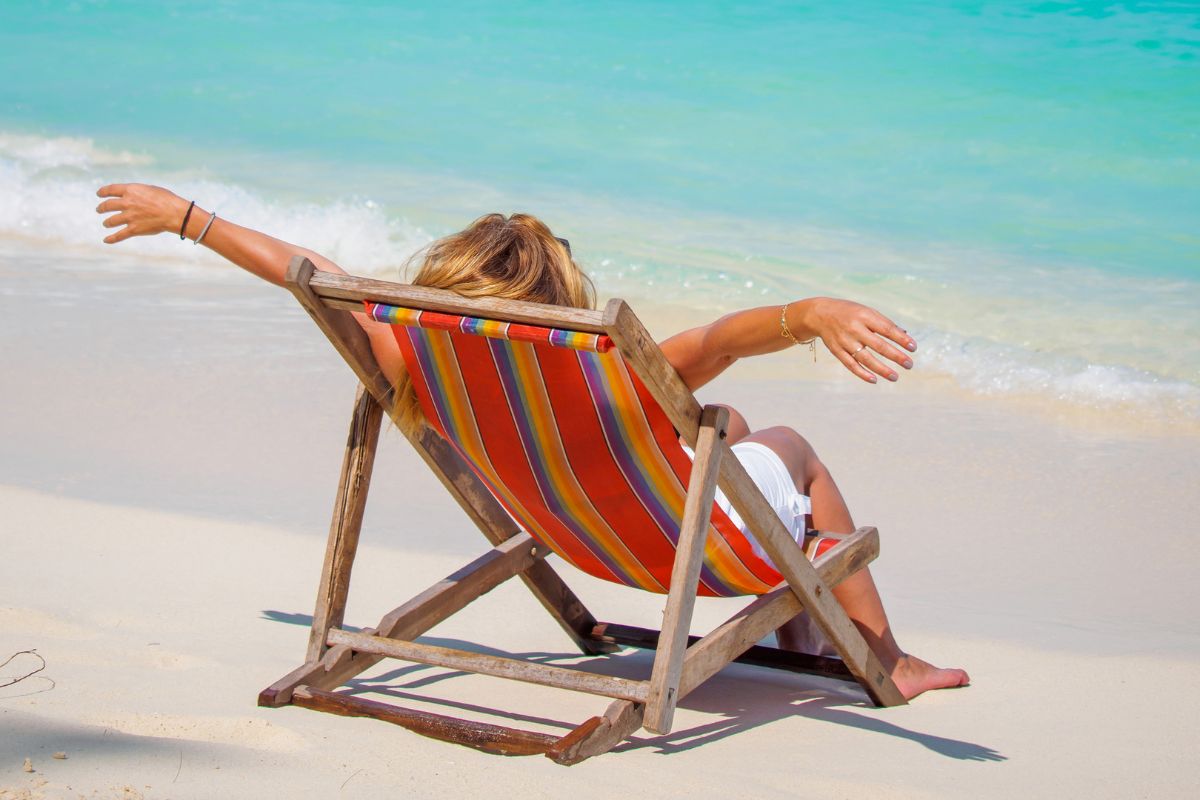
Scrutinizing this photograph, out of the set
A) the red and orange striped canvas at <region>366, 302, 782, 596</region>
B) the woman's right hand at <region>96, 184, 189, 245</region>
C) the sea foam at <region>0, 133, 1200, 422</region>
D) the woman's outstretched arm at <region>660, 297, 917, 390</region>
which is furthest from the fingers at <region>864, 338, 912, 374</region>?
the sea foam at <region>0, 133, 1200, 422</region>

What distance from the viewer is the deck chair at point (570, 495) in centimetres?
237

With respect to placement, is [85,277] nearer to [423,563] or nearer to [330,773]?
[423,563]

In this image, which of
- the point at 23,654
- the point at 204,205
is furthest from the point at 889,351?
the point at 204,205

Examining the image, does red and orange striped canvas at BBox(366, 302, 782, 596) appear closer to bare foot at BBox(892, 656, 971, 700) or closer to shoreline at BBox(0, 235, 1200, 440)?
bare foot at BBox(892, 656, 971, 700)

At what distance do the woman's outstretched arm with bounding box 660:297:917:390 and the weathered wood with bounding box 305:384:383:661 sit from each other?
2.24ft

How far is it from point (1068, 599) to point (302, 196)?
413 inches

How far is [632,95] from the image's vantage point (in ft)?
57.9

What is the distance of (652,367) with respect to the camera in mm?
2252

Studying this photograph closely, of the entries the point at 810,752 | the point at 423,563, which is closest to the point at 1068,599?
the point at 810,752

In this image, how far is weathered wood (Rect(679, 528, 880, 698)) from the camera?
260 centimetres

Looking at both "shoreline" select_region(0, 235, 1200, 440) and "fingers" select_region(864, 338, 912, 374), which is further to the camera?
"shoreline" select_region(0, 235, 1200, 440)

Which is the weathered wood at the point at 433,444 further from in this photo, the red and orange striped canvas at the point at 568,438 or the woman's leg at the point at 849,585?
the woman's leg at the point at 849,585

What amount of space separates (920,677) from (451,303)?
160cm

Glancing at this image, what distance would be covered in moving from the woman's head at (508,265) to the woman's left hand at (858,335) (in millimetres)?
525
